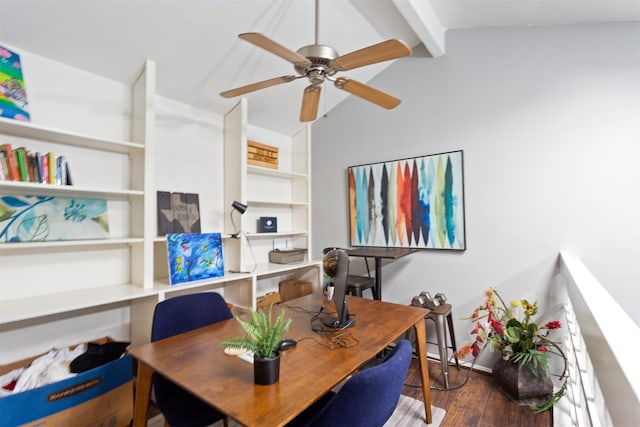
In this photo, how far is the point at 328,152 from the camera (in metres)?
3.61

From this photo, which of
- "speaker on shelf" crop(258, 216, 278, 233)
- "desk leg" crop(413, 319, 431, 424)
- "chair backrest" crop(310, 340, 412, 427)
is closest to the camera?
"chair backrest" crop(310, 340, 412, 427)

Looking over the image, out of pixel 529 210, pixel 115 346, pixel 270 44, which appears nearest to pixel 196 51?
pixel 270 44

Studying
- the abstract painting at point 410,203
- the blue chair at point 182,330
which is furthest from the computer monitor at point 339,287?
the abstract painting at point 410,203

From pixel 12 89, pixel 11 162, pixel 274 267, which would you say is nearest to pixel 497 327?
pixel 274 267

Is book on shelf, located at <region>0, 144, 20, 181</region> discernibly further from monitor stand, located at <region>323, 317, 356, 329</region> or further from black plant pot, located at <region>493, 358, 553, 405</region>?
black plant pot, located at <region>493, 358, 553, 405</region>

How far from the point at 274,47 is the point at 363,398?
1415 millimetres

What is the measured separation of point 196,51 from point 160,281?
1734 mm

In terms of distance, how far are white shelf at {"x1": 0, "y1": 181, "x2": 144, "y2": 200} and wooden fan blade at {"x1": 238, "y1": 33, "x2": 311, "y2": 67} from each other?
1333 mm

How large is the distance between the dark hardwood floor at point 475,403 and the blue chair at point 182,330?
1.46 meters

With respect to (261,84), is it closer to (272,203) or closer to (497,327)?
(272,203)

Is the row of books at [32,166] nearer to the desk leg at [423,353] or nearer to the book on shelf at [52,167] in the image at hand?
the book on shelf at [52,167]

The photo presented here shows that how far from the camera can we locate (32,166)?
174 centimetres

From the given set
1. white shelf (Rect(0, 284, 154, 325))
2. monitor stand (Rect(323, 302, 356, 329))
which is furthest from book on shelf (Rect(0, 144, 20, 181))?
monitor stand (Rect(323, 302, 356, 329))

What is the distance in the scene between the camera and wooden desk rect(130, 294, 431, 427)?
0.93 m
